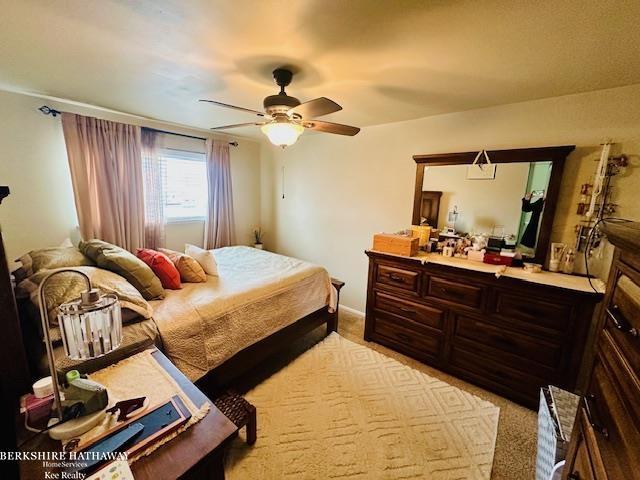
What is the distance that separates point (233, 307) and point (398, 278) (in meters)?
1.47

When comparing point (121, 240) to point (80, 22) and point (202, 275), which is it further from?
point (80, 22)

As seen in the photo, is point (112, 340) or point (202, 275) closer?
point (112, 340)

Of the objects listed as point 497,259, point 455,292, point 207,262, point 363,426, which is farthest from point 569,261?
point 207,262

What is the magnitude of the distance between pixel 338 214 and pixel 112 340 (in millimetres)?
2847

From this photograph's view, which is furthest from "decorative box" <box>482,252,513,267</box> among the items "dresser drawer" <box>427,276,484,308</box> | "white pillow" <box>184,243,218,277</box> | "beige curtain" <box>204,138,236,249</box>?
"beige curtain" <box>204,138,236,249</box>

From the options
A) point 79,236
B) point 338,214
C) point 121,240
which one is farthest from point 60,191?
point 338,214

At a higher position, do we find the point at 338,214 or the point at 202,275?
the point at 338,214

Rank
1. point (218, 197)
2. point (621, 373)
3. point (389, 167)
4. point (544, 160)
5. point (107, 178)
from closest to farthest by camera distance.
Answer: point (621, 373) → point (544, 160) → point (107, 178) → point (389, 167) → point (218, 197)

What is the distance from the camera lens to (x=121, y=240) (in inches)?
115

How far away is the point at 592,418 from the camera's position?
31.4 inches

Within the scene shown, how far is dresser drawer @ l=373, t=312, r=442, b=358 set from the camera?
2.31m

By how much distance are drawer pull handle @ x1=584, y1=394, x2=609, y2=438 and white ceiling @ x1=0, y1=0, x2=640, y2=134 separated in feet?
4.87

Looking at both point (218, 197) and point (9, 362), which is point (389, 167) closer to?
point (218, 197)

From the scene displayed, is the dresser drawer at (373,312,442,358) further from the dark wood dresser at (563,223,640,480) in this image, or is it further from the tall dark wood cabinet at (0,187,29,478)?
the tall dark wood cabinet at (0,187,29,478)
